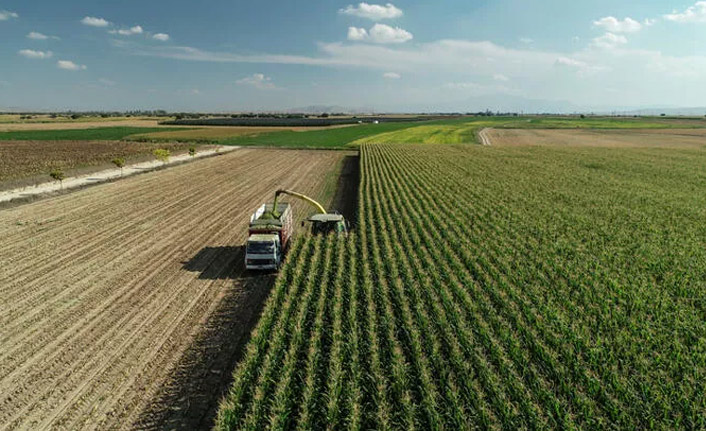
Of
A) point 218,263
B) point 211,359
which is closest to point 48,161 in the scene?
point 218,263

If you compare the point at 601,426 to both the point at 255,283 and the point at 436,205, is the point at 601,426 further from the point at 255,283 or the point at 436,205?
the point at 436,205

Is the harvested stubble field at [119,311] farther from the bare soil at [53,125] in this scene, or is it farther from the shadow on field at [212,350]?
the bare soil at [53,125]

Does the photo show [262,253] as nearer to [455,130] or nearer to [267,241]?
[267,241]

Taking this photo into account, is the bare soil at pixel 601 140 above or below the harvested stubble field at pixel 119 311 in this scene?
above

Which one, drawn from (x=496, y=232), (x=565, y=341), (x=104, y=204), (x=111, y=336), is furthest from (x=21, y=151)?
(x=565, y=341)

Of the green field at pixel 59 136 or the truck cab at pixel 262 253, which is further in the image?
the green field at pixel 59 136

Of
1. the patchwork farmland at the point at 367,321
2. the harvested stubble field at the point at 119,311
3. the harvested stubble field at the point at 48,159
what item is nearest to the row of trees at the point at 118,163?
the harvested stubble field at the point at 48,159

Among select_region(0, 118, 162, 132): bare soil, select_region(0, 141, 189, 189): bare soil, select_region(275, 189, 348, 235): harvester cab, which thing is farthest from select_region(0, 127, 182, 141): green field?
select_region(275, 189, 348, 235): harvester cab
